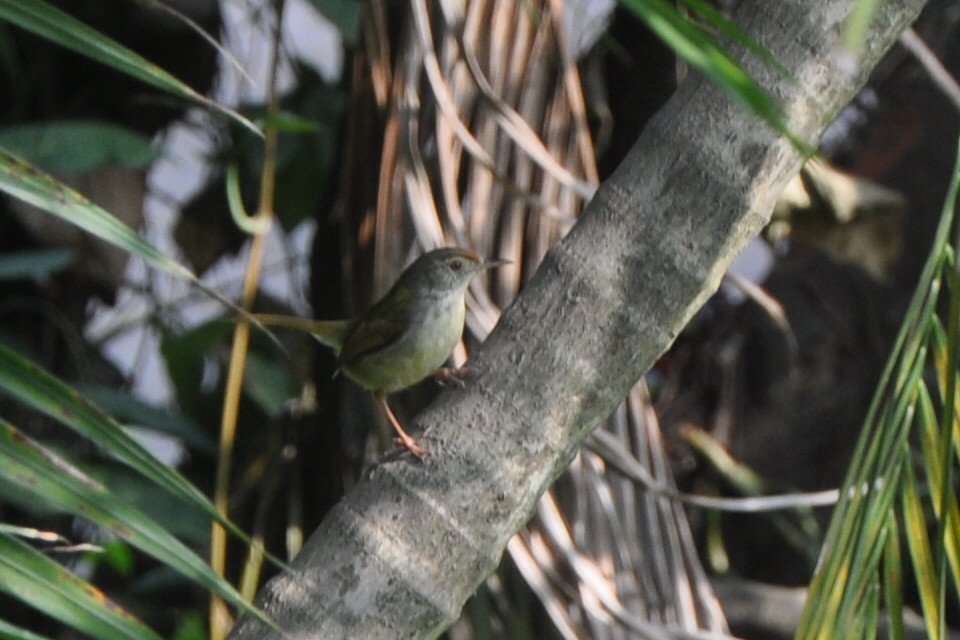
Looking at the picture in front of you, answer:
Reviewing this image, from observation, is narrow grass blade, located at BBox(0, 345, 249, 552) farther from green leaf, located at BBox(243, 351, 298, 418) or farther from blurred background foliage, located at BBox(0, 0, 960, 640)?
green leaf, located at BBox(243, 351, 298, 418)

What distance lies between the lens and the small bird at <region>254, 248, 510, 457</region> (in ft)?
10.0

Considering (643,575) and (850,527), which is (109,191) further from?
(850,527)

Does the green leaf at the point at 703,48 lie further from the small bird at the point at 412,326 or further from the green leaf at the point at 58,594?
the small bird at the point at 412,326

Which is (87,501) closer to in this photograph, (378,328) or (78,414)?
(78,414)

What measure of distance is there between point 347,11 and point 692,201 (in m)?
2.02

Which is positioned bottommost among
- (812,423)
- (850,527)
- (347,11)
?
(812,423)

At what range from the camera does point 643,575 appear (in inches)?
119

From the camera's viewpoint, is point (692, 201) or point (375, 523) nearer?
point (375, 523)

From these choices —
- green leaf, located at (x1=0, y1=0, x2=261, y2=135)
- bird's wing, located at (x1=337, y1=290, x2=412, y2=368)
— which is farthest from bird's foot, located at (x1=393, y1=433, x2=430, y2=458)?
bird's wing, located at (x1=337, y1=290, x2=412, y2=368)

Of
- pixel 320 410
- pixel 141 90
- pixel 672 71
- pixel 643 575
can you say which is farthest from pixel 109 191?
pixel 643 575

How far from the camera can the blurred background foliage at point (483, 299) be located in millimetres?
2963

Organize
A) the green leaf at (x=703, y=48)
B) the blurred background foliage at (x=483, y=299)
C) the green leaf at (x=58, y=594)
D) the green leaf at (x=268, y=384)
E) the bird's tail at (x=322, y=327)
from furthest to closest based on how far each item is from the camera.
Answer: the green leaf at (x=268, y=384), the bird's tail at (x=322, y=327), the blurred background foliage at (x=483, y=299), the green leaf at (x=58, y=594), the green leaf at (x=703, y=48)

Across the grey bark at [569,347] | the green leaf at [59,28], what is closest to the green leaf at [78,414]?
the green leaf at [59,28]

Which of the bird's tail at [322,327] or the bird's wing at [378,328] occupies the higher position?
the bird's tail at [322,327]
